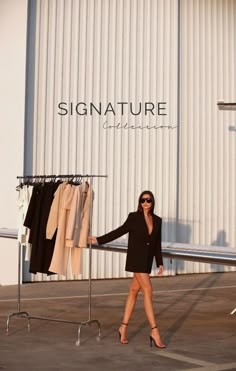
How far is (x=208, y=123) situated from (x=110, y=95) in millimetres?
2568

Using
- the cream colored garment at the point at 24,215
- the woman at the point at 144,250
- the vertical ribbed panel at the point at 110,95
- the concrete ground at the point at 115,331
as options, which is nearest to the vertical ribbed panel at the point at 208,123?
the vertical ribbed panel at the point at 110,95

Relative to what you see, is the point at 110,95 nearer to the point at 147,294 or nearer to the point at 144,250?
the point at 144,250

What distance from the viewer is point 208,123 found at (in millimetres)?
15883

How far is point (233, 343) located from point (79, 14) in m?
8.54

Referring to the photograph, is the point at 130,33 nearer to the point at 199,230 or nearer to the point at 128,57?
the point at 128,57

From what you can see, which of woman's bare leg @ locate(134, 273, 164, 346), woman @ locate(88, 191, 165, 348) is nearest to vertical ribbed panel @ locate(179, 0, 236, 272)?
woman @ locate(88, 191, 165, 348)

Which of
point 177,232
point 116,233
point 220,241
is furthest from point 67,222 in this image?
point 220,241

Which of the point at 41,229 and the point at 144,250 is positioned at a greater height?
the point at 41,229

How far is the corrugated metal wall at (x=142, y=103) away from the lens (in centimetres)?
1409

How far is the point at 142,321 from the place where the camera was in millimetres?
9031

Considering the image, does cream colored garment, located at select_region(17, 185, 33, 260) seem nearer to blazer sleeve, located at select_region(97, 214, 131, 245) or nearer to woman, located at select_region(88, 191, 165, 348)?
blazer sleeve, located at select_region(97, 214, 131, 245)

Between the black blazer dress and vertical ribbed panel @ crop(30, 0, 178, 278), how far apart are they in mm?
6788

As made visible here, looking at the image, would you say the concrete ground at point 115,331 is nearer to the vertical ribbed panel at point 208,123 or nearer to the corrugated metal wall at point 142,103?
the corrugated metal wall at point 142,103

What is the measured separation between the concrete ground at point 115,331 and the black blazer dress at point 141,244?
840 mm
